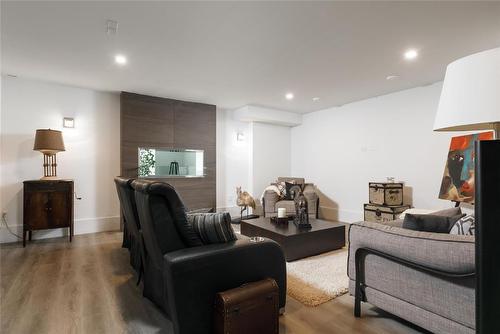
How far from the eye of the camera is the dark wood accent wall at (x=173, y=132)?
4461 millimetres

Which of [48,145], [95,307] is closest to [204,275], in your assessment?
[95,307]

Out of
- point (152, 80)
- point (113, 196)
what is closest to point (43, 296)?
point (113, 196)

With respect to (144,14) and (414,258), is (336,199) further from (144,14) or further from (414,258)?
(144,14)

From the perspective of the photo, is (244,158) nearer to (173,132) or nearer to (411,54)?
(173,132)

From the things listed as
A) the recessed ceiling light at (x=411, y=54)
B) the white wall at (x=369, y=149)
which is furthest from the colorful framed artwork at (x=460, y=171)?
the recessed ceiling light at (x=411, y=54)

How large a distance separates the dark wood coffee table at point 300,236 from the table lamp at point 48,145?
287cm

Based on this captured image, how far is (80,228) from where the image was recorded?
4238mm

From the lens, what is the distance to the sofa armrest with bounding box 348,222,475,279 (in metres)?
1.30

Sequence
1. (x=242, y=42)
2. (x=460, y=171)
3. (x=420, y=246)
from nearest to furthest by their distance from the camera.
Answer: (x=420, y=246) < (x=242, y=42) < (x=460, y=171)

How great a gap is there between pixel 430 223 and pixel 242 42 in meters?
2.38

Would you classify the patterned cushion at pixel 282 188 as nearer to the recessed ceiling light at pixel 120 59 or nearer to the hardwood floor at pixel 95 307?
the hardwood floor at pixel 95 307

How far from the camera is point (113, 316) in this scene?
1858 millimetres

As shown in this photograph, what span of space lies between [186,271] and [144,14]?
2.16 meters

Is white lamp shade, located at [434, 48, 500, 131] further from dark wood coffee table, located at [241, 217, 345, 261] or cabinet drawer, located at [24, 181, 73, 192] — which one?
cabinet drawer, located at [24, 181, 73, 192]
